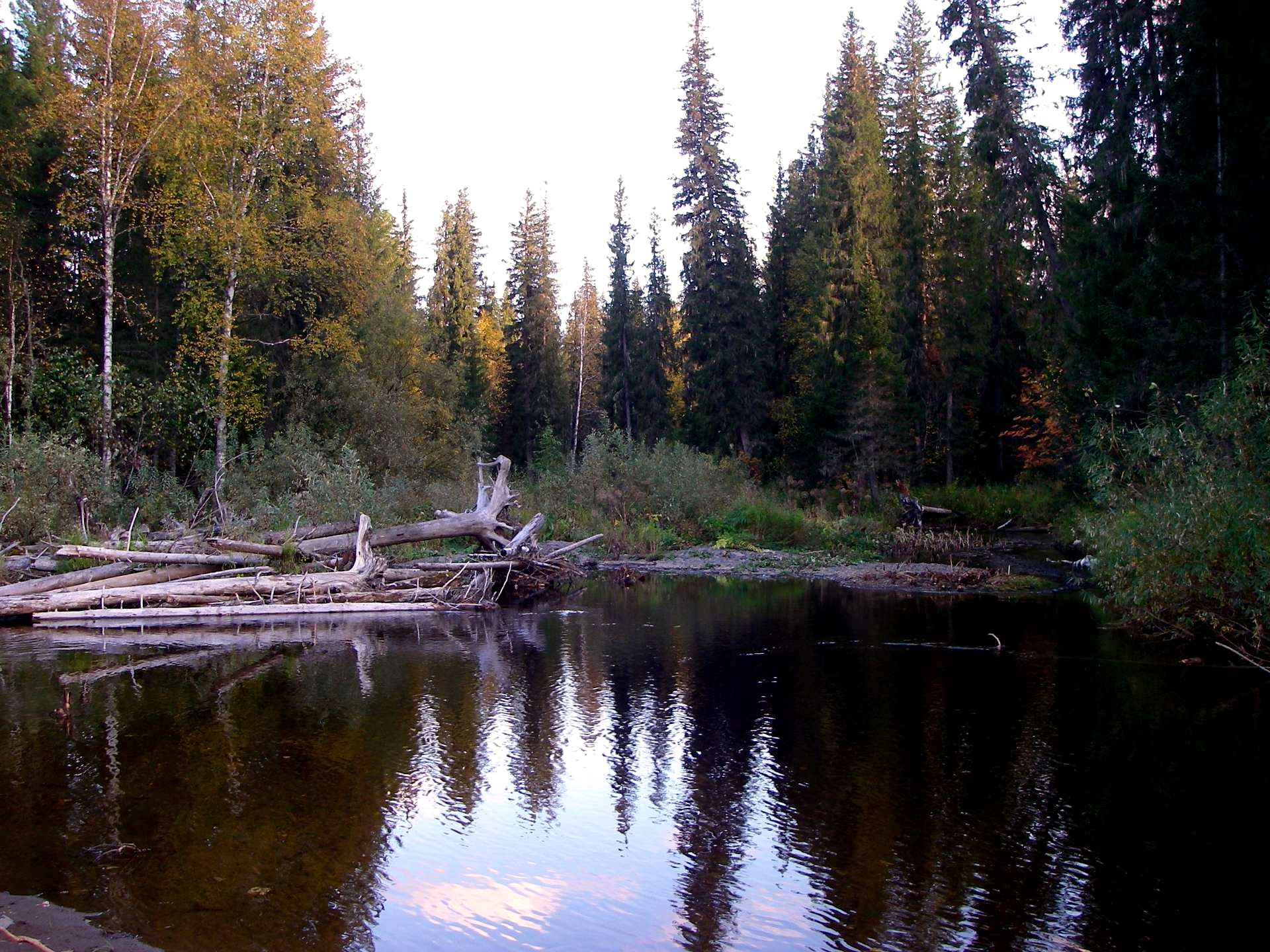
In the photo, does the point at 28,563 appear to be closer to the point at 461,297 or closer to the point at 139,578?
the point at 139,578

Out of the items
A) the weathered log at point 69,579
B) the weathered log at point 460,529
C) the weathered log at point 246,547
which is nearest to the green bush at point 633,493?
the weathered log at point 460,529

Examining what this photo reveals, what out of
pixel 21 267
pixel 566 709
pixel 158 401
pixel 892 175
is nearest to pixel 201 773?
pixel 566 709

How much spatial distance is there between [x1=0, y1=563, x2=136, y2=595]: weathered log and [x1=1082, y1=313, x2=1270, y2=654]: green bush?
1553 cm

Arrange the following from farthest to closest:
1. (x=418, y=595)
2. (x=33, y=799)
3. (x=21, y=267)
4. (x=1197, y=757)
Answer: (x=21, y=267) < (x=418, y=595) < (x=1197, y=757) < (x=33, y=799)

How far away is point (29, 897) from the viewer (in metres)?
5.28

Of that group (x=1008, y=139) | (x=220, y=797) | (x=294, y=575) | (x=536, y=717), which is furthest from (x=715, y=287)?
(x=220, y=797)

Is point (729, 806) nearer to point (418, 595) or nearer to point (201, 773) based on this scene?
point (201, 773)

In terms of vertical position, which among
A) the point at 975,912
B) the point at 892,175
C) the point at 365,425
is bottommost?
the point at 975,912

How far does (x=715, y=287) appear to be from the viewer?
41469mm

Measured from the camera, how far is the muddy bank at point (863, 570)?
20.8 meters

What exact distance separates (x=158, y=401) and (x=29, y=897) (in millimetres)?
20694

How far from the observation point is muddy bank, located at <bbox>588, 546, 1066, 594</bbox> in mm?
20766

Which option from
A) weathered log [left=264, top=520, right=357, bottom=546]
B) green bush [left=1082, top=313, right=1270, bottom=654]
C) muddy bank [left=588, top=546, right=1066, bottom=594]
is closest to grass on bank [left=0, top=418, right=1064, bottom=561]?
weathered log [left=264, top=520, right=357, bottom=546]

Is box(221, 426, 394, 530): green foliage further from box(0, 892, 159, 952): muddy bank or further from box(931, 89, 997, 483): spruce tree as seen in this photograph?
box(931, 89, 997, 483): spruce tree
